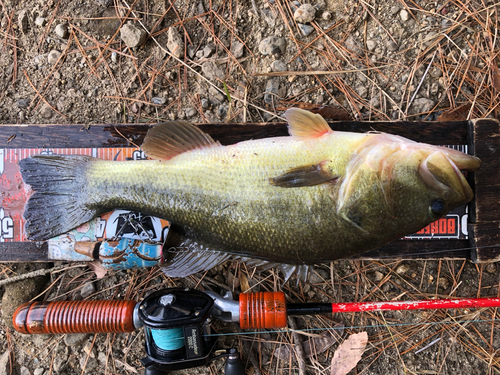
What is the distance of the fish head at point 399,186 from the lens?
2.01m

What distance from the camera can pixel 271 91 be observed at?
2873 mm

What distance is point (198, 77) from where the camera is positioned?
2.91m

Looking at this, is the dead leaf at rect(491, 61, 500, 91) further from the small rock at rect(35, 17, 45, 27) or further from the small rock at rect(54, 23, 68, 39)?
the small rock at rect(35, 17, 45, 27)

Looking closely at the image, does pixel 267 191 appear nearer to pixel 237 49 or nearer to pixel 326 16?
pixel 237 49

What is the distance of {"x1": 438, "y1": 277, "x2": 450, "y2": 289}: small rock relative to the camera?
2906 mm

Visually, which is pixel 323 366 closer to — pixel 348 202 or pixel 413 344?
pixel 413 344

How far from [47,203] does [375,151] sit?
2410 millimetres

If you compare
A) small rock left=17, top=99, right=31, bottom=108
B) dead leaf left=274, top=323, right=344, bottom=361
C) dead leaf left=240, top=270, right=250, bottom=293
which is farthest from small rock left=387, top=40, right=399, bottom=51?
small rock left=17, top=99, right=31, bottom=108

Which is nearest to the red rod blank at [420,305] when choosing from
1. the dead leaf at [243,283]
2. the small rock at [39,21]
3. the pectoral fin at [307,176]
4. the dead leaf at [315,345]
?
the dead leaf at [315,345]

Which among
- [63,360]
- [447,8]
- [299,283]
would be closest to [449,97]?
[447,8]

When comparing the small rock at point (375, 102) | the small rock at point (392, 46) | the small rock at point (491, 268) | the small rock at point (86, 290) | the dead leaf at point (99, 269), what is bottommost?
the small rock at point (491, 268)

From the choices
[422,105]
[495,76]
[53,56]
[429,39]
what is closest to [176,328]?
[53,56]

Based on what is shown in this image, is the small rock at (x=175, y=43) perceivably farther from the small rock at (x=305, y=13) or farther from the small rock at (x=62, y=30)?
the small rock at (x=305, y=13)

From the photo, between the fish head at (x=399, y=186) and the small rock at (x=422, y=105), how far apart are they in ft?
3.07
